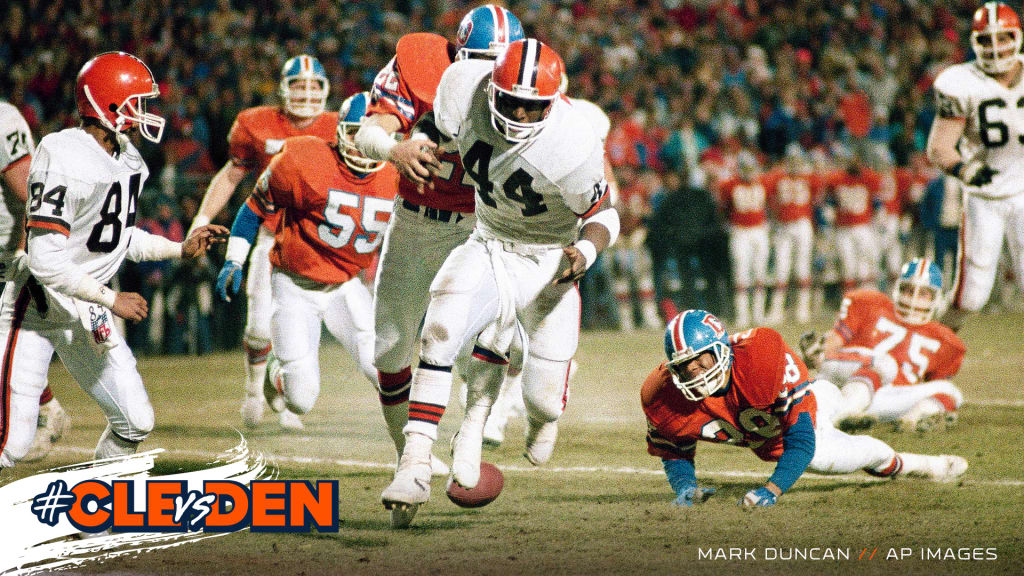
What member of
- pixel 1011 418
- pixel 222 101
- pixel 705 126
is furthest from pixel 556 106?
pixel 705 126

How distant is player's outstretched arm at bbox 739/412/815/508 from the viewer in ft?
15.3

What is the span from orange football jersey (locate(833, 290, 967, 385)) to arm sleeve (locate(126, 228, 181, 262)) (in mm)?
3941

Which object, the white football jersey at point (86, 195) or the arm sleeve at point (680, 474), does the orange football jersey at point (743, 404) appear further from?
the white football jersey at point (86, 195)

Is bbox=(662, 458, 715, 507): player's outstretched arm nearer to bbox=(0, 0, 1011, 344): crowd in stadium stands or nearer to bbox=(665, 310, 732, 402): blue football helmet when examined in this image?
bbox=(665, 310, 732, 402): blue football helmet

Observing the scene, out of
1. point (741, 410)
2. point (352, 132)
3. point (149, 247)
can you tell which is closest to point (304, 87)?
point (352, 132)

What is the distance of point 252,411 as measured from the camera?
22.3ft

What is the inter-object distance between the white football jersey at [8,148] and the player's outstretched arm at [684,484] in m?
3.15

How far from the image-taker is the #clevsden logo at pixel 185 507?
4.47 m

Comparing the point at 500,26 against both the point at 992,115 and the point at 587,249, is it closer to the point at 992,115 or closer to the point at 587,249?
the point at 587,249

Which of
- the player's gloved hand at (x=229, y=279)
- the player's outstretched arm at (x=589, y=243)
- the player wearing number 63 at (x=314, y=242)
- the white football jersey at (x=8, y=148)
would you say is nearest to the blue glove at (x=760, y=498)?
the player's outstretched arm at (x=589, y=243)

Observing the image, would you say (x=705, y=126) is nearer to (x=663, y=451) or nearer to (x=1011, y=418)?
(x=1011, y=418)

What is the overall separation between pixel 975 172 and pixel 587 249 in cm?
332

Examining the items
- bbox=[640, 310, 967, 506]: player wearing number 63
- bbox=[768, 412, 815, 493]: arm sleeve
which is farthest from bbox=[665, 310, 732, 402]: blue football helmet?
bbox=[768, 412, 815, 493]: arm sleeve

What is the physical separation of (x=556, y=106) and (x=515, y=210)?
0.43m
